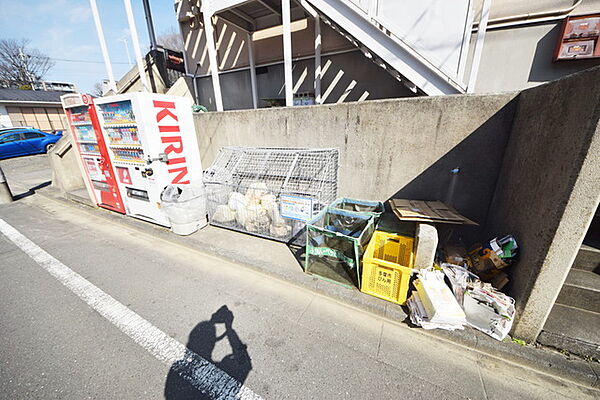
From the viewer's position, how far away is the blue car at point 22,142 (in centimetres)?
1275

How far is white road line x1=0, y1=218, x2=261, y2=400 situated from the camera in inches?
74.9

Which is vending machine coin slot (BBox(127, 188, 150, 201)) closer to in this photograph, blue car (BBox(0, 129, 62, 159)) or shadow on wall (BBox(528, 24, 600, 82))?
shadow on wall (BBox(528, 24, 600, 82))

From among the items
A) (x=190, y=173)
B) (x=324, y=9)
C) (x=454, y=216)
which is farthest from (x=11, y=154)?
(x=454, y=216)

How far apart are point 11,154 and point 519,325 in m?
23.3

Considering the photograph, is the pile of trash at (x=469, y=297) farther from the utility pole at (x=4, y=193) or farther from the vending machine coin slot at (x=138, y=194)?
the utility pole at (x=4, y=193)

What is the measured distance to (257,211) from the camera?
4.25 metres

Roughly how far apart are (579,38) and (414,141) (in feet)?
15.8

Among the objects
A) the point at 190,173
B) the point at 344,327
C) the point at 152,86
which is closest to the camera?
the point at 344,327

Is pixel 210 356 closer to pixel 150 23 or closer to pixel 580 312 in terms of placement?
pixel 580 312

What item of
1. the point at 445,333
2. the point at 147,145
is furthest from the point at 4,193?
the point at 445,333

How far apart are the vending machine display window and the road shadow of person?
8396mm

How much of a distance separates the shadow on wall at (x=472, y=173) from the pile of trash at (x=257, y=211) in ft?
8.22

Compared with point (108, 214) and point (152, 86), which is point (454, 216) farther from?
point (152, 86)

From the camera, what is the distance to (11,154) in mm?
13062
